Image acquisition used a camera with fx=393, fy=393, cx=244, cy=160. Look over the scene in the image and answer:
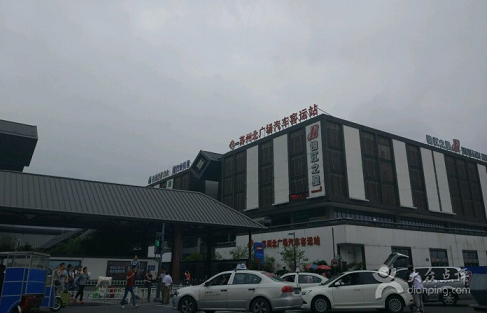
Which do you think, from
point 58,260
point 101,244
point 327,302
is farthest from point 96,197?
point 327,302

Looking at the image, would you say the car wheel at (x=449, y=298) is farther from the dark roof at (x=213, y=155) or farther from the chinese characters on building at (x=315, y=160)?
the dark roof at (x=213, y=155)

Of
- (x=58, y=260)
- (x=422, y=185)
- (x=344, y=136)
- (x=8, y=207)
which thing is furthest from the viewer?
(x=422, y=185)

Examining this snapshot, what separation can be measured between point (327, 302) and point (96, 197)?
56.8ft

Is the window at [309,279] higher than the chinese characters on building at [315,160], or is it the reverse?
the chinese characters on building at [315,160]

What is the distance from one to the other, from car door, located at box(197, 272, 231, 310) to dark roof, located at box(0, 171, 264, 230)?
38.8 ft

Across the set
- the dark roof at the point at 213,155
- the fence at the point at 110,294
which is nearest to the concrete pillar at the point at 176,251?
the fence at the point at 110,294

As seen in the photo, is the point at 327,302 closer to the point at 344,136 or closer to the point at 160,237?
the point at 160,237

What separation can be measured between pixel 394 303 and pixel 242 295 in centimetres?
544

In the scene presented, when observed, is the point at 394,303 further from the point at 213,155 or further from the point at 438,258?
the point at 213,155

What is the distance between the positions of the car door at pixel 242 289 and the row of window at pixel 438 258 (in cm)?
3400

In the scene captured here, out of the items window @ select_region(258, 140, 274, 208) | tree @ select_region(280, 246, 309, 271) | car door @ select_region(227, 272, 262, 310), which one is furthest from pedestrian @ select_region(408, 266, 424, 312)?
window @ select_region(258, 140, 274, 208)

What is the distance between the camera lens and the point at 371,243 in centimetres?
4406

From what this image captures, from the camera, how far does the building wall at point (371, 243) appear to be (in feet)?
141

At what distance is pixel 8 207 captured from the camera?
69.4 ft
